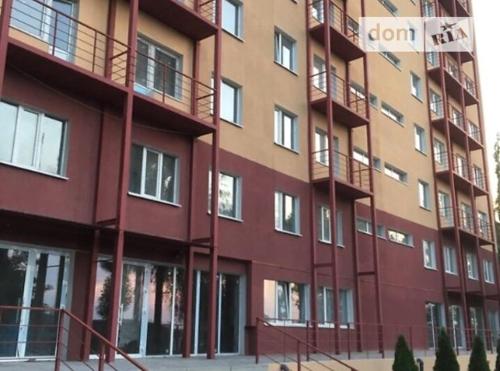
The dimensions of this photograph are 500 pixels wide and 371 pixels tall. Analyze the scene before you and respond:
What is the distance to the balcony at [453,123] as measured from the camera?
26844mm

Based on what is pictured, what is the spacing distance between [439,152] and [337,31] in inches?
422

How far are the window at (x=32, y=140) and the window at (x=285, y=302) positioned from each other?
21.8ft

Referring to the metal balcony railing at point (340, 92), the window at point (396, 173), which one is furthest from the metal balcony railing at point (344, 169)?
the window at point (396, 173)

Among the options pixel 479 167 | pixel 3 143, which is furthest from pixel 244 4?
pixel 479 167

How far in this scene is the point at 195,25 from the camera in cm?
1411

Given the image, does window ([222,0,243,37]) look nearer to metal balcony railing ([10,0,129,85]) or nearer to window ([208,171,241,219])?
window ([208,171,241,219])

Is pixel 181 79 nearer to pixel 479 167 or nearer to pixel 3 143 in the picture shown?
pixel 3 143

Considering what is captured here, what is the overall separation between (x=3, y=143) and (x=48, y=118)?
1.11 meters

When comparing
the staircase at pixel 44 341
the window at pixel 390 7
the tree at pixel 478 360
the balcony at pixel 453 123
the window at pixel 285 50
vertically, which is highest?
the window at pixel 390 7

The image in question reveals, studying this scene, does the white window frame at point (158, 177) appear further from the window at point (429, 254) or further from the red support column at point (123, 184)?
the window at point (429, 254)

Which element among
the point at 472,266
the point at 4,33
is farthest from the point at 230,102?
the point at 472,266

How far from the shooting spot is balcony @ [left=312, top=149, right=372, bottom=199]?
1786cm


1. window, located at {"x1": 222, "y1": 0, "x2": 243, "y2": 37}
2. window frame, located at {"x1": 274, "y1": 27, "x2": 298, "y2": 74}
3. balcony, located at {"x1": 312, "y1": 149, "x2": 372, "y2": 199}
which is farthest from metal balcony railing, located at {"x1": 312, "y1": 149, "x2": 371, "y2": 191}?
window, located at {"x1": 222, "y1": 0, "x2": 243, "y2": 37}

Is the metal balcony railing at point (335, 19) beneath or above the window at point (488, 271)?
above
